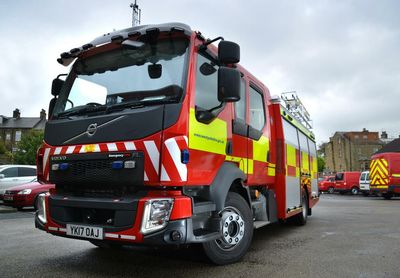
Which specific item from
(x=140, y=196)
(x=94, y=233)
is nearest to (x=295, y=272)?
(x=140, y=196)

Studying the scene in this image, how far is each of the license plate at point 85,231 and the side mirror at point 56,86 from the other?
199 centimetres

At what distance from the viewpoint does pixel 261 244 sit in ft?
21.5

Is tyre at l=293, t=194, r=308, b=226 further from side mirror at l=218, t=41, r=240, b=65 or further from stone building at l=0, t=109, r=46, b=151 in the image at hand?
stone building at l=0, t=109, r=46, b=151

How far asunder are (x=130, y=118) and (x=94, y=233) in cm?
127

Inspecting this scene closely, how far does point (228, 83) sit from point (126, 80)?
3.97 ft

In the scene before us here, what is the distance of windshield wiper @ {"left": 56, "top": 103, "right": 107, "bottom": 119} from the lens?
4491 mm

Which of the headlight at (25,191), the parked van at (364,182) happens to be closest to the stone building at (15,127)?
the parked van at (364,182)

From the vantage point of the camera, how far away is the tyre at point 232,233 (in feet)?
15.2

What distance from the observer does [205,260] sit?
15.5 feet

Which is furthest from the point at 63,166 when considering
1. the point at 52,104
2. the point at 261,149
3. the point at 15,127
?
the point at 15,127

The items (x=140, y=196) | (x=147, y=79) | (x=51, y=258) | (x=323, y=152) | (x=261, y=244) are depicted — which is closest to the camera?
(x=140, y=196)

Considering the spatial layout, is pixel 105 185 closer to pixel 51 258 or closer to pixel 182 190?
pixel 182 190

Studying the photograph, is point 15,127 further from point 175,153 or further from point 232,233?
point 175,153

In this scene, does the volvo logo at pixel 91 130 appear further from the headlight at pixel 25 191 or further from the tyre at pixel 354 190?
the tyre at pixel 354 190
